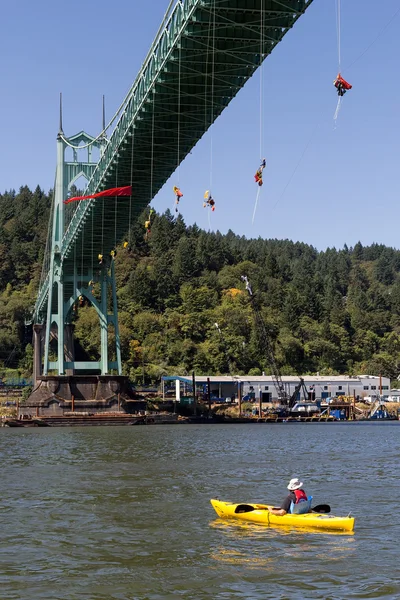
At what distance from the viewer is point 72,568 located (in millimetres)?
17766

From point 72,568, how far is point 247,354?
114 m

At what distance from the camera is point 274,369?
123188 mm

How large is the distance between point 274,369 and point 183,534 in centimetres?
10247

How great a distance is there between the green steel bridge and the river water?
62.8ft

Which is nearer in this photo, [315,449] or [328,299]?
[315,449]

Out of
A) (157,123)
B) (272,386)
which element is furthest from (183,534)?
(272,386)

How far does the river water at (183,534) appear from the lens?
16406 millimetres

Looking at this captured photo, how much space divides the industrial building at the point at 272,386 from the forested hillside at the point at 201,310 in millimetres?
7859

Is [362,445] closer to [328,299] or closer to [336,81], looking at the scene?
[336,81]

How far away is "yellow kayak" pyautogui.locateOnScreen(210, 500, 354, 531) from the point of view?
2123cm

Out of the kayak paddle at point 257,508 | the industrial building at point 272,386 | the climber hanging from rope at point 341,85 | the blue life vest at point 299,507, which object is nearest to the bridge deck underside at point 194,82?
the climber hanging from rope at point 341,85

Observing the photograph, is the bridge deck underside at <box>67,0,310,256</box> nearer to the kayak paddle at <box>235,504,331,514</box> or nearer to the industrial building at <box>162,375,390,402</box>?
the kayak paddle at <box>235,504,331,514</box>

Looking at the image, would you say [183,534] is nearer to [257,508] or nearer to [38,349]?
[257,508]

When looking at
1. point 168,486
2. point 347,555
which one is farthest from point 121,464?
point 347,555
